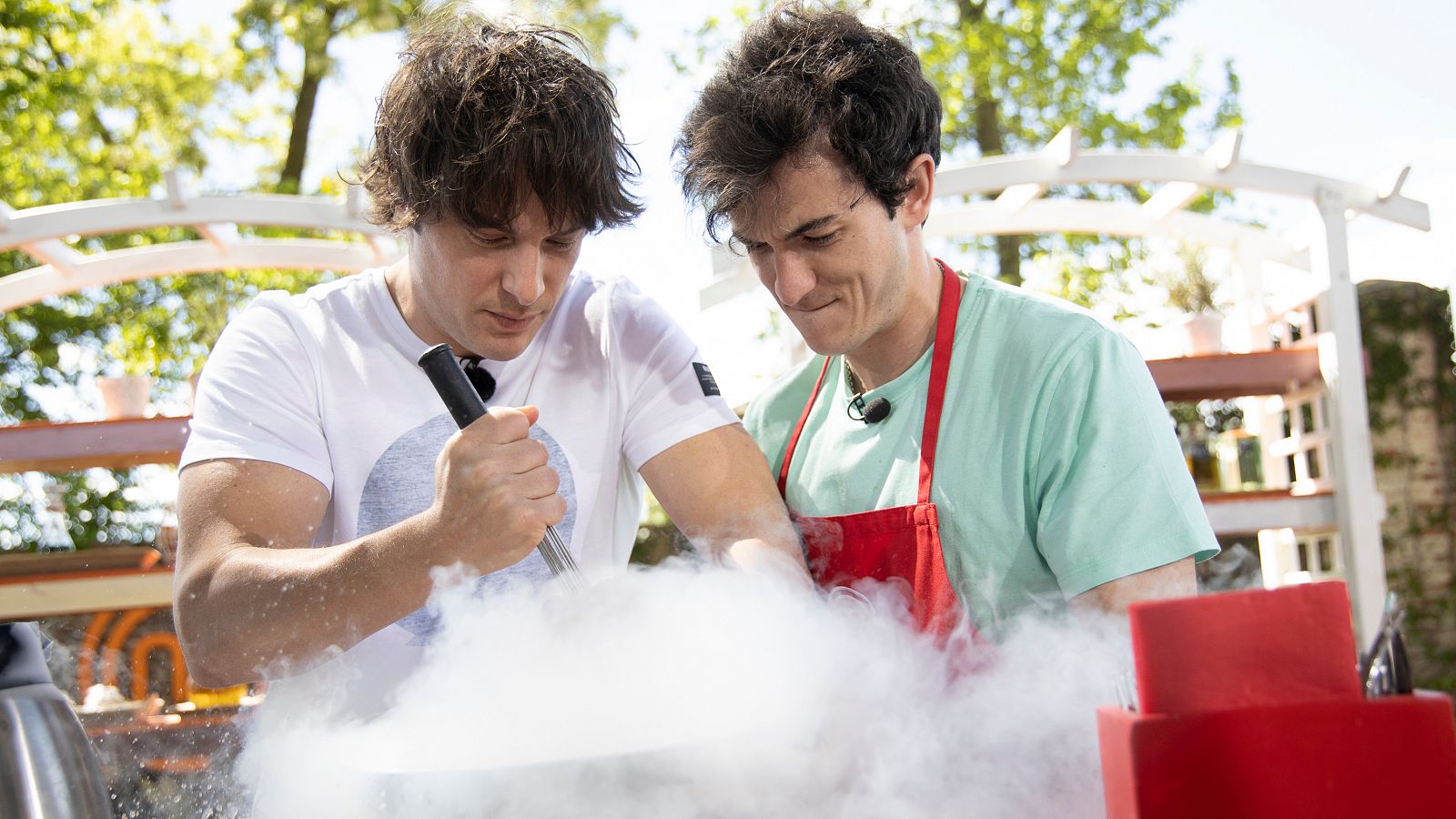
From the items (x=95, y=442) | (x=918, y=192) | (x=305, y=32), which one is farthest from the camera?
(x=305, y=32)

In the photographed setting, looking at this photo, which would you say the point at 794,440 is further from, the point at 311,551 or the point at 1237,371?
the point at 1237,371

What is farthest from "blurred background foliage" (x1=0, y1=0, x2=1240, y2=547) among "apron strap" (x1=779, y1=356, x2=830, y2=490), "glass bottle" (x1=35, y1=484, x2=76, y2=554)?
"apron strap" (x1=779, y1=356, x2=830, y2=490)

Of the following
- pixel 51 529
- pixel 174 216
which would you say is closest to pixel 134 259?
pixel 174 216

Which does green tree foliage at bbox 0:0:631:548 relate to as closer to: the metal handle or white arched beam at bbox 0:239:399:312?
white arched beam at bbox 0:239:399:312

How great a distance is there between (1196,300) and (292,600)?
361 centimetres

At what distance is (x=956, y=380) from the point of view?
1.58 metres

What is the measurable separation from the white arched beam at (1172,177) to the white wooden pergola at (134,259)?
195 cm

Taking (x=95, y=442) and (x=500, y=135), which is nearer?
(x=500, y=135)

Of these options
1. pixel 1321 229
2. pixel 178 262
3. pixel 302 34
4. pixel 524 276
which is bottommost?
pixel 524 276

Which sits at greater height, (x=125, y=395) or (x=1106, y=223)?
(x=1106, y=223)

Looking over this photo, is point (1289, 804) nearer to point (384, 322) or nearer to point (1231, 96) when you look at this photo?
point (384, 322)

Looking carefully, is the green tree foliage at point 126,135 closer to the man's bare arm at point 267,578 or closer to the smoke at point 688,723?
the man's bare arm at point 267,578

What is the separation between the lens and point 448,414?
1489mm

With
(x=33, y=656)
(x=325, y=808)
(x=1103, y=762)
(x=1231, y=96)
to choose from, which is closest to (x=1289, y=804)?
(x=1103, y=762)
